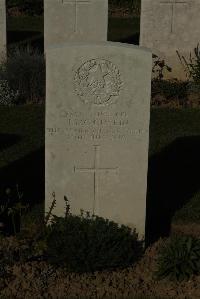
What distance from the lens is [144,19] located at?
13.2 metres

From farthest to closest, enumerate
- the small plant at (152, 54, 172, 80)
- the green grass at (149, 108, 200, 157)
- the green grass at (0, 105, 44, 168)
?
the small plant at (152, 54, 172, 80), the green grass at (149, 108, 200, 157), the green grass at (0, 105, 44, 168)

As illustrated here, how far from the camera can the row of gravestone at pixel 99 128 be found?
19.9 ft

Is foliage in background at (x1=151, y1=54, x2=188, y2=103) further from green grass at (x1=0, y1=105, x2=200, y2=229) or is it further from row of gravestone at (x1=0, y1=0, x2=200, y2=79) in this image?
row of gravestone at (x1=0, y1=0, x2=200, y2=79)

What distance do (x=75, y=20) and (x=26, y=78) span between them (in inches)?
75.7

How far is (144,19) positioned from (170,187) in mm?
5846

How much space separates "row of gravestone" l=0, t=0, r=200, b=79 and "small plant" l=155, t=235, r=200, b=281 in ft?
25.6

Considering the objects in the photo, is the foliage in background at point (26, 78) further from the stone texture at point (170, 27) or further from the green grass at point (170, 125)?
the stone texture at point (170, 27)

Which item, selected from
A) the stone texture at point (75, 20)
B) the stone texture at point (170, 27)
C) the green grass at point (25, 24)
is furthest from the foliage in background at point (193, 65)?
the green grass at point (25, 24)

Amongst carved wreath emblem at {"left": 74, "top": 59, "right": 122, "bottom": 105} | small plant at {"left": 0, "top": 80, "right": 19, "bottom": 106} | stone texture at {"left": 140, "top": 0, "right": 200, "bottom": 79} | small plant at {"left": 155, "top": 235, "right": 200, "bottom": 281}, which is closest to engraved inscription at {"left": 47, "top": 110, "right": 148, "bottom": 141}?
carved wreath emblem at {"left": 74, "top": 59, "right": 122, "bottom": 105}

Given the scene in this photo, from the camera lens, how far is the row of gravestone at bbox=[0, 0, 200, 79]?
1308cm

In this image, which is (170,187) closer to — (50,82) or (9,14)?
(50,82)

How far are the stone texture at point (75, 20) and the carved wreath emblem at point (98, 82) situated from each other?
23.2 feet

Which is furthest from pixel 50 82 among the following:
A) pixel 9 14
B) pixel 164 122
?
pixel 9 14

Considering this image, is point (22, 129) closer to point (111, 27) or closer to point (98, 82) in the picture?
point (98, 82)
